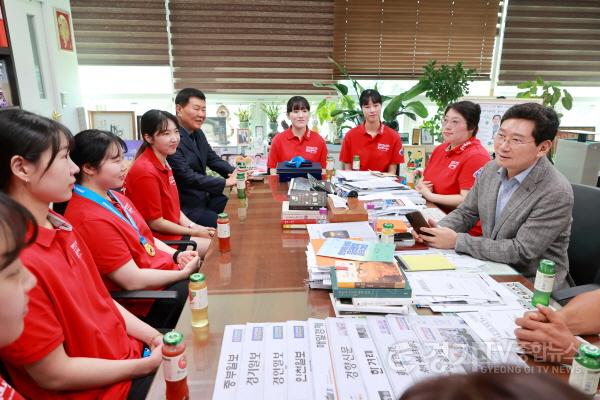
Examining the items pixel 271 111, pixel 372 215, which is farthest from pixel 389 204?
pixel 271 111

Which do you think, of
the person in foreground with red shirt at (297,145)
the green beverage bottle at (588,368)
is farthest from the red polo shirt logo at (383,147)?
the green beverage bottle at (588,368)

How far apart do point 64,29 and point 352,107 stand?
2641 millimetres

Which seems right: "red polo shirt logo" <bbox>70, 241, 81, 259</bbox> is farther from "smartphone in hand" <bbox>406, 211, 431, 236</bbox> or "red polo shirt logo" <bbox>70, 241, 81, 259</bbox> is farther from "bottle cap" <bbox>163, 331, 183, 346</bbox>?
"smartphone in hand" <bbox>406, 211, 431, 236</bbox>

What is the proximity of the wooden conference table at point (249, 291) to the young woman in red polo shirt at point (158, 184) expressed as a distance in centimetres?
47

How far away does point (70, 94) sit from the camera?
3490mm

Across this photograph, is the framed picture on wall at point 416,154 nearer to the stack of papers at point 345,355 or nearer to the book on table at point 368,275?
the book on table at point 368,275

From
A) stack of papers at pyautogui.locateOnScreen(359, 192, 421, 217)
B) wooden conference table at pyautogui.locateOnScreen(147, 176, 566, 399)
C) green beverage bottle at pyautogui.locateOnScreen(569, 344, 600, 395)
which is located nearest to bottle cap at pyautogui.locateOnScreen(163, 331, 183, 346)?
wooden conference table at pyautogui.locateOnScreen(147, 176, 566, 399)

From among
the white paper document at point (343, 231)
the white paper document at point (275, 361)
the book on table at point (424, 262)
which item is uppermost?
the white paper document at point (343, 231)

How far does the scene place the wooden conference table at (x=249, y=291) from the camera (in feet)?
3.12

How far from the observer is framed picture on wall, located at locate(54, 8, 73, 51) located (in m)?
3.27

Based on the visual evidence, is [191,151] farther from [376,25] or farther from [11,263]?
[376,25]

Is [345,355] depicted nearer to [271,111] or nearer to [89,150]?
[89,150]

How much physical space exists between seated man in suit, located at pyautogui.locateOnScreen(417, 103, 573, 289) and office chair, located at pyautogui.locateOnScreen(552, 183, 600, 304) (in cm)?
17

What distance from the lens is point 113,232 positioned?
145 centimetres
